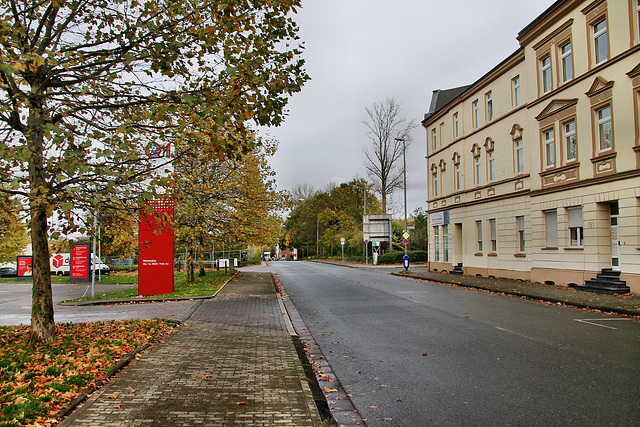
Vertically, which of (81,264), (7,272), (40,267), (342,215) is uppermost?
(342,215)

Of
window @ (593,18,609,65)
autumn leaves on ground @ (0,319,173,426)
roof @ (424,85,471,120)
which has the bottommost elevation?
Result: autumn leaves on ground @ (0,319,173,426)

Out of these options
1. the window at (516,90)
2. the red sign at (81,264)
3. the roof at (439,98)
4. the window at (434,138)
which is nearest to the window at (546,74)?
the window at (516,90)

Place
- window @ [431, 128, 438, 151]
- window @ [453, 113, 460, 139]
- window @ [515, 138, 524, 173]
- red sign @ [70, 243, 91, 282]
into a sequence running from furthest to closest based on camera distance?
window @ [431, 128, 438, 151], window @ [453, 113, 460, 139], red sign @ [70, 243, 91, 282], window @ [515, 138, 524, 173]

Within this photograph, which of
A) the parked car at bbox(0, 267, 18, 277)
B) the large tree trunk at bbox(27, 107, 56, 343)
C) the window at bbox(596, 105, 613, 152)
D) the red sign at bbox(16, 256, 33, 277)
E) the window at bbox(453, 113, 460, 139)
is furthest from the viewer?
the parked car at bbox(0, 267, 18, 277)

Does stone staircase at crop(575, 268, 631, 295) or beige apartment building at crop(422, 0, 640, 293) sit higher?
beige apartment building at crop(422, 0, 640, 293)

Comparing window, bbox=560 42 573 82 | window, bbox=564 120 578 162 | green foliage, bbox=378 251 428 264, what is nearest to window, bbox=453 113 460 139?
window, bbox=560 42 573 82

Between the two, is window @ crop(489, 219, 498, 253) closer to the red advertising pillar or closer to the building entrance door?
the building entrance door

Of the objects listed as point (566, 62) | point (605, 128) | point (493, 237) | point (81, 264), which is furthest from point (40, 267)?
point (493, 237)

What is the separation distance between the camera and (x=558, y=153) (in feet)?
63.0

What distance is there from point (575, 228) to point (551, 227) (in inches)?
59.6

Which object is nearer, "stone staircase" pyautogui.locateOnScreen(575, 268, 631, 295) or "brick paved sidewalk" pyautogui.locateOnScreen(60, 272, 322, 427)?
"brick paved sidewalk" pyautogui.locateOnScreen(60, 272, 322, 427)

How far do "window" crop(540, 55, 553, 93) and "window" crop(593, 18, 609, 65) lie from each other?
2.86m

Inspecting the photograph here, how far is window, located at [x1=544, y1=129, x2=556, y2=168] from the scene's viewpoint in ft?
65.0

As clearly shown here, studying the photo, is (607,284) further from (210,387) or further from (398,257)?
(398,257)
